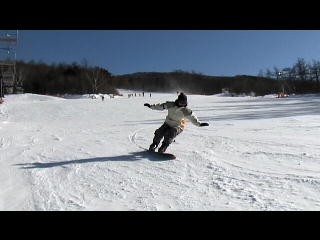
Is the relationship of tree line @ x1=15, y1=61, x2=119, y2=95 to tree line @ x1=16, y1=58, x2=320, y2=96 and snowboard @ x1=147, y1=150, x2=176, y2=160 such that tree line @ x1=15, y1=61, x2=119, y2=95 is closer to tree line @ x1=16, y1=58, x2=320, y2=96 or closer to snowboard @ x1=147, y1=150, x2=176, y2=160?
tree line @ x1=16, y1=58, x2=320, y2=96

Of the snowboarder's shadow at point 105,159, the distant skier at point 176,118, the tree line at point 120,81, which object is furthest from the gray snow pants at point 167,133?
the tree line at point 120,81

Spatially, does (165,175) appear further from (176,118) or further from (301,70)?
(301,70)

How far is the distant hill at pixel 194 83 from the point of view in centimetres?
8756

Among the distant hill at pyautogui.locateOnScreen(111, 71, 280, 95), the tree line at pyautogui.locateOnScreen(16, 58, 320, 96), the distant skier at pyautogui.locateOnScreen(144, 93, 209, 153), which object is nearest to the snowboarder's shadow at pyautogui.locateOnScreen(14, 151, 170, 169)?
the distant skier at pyautogui.locateOnScreen(144, 93, 209, 153)

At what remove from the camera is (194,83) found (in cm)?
10881

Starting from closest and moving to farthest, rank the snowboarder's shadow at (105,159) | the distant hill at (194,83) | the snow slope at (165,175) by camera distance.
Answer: the snow slope at (165,175)
the snowboarder's shadow at (105,159)
the distant hill at (194,83)

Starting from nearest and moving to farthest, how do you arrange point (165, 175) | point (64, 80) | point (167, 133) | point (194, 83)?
point (165, 175) → point (167, 133) → point (64, 80) → point (194, 83)

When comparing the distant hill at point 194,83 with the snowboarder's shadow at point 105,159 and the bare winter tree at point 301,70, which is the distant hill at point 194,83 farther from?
the snowboarder's shadow at point 105,159

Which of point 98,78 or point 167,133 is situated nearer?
point 167,133

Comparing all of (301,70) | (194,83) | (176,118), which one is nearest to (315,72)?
(301,70)

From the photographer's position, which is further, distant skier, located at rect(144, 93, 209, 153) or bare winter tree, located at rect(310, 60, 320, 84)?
bare winter tree, located at rect(310, 60, 320, 84)

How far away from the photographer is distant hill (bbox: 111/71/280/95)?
287 ft

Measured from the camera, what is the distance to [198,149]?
646 cm
